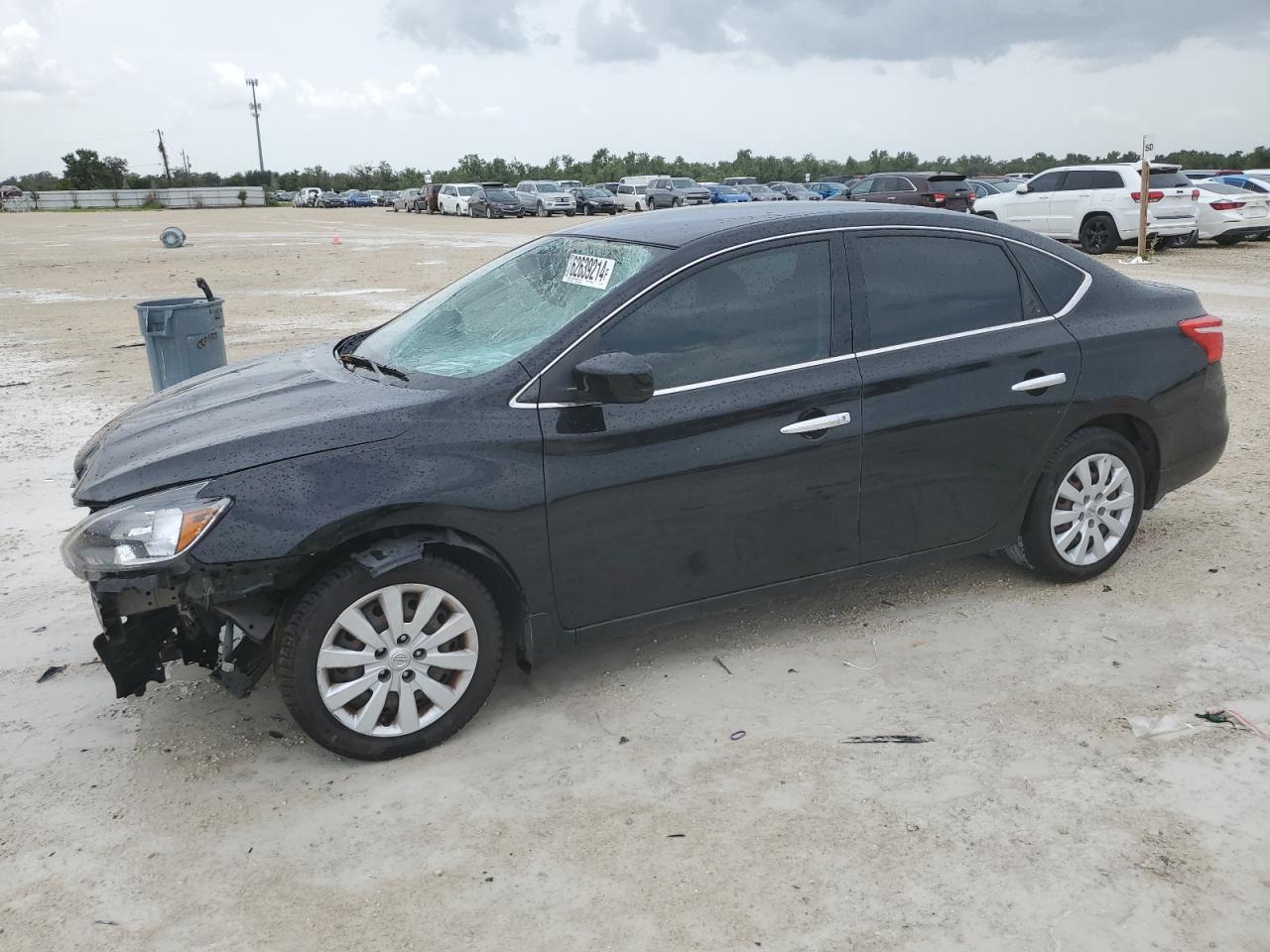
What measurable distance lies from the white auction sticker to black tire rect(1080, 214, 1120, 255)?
18.4m

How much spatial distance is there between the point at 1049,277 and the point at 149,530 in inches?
143

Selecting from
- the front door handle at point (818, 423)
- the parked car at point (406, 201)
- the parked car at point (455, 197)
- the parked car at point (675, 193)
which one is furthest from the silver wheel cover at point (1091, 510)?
the parked car at point (406, 201)

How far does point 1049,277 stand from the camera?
4.57 m

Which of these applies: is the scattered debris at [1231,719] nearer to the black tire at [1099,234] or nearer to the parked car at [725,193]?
the black tire at [1099,234]

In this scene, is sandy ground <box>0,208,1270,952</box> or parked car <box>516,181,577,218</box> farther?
parked car <box>516,181,577,218</box>

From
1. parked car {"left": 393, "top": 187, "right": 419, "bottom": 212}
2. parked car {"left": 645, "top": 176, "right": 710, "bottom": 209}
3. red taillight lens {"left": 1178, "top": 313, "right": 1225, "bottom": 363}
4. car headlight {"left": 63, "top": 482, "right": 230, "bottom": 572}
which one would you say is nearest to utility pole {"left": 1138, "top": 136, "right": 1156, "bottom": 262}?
red taillight lens {"left": 1178, "top": 313, "right": 1225, "bottom": 363}

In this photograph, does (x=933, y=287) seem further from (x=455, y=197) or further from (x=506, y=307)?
(x=455, y=197)

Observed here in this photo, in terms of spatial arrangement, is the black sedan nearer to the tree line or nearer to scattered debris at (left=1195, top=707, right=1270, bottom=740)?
scattered debris at (left=1195, top=707, right=1270, bottom=740)

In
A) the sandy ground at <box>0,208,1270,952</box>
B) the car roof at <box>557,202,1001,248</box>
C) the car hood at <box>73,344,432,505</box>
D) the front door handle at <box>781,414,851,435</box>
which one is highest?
the car roof at <box>557,202,1001,248</box>

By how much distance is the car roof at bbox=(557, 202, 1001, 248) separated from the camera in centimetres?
406

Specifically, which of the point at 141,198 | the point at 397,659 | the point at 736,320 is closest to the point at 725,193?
the point at 736,320

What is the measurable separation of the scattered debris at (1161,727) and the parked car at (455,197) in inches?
1783

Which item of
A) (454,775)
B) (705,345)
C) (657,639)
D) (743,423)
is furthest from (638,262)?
(454,775)

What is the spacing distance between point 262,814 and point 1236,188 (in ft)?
78.2
